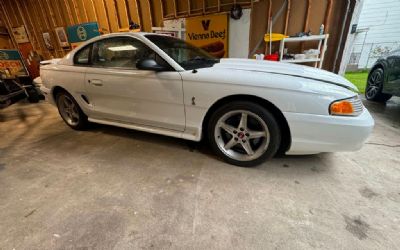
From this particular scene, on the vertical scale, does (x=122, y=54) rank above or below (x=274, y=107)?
above

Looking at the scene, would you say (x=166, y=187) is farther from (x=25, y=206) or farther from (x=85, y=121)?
(x=85, y=121)

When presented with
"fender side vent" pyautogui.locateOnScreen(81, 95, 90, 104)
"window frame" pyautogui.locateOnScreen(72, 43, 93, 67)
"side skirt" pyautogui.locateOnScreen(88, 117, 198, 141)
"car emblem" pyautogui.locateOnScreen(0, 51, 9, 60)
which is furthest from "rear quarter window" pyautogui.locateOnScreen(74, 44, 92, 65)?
"car emblem" pyautogui.locateOnScreen(0, 51, 9, 60)

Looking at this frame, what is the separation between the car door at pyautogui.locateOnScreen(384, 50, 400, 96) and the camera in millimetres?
3223

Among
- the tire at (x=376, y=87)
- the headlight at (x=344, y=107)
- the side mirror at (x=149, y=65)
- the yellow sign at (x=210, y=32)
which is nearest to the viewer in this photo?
the headlight at (x=344, y=107)

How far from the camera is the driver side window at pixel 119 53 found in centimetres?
218

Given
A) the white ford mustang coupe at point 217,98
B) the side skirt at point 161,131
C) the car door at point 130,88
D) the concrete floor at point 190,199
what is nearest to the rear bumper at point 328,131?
the white ford mustang coupe at point 217,98

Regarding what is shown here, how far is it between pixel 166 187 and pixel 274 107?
122 centimetres

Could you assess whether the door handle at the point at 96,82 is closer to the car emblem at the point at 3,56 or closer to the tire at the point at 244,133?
the tire at the point at 244,133

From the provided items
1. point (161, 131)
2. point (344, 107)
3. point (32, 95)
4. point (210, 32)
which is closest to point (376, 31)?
point (210, 32)

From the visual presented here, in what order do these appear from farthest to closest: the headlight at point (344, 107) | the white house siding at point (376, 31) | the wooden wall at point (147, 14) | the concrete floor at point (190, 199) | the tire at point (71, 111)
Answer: the white house siding at point (376, 31), the wooden wall at point (147, 14), the tire at point (71, 111), the headlight at point (344, 107), the concrete floor at point (190, 199)

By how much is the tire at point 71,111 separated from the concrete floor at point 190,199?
550 millimetres

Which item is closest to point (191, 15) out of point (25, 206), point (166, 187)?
point (166, 187)

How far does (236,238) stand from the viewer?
128 centimetres

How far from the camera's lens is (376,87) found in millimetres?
3895
